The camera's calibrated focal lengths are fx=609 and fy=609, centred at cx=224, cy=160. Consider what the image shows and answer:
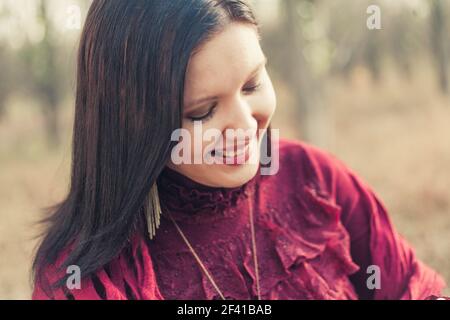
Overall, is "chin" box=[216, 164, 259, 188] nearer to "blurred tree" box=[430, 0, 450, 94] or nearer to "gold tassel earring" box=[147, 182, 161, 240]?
"gold tassel earring" box=[147, 182, 161, 240]

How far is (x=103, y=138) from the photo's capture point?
1.03 m

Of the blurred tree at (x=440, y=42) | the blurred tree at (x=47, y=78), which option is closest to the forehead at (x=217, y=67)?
the blurred tree at (x=440, y=42)

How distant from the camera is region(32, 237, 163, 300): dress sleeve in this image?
1.02 m

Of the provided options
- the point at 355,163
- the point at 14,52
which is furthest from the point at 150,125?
the point at 14,52

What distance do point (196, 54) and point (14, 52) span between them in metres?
4.49

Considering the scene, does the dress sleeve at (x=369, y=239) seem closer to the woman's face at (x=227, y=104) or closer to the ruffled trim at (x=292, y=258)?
the ruffled trim at (x=292, y=258)

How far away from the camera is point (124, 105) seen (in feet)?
3.23

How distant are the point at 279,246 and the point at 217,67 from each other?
1.34ft

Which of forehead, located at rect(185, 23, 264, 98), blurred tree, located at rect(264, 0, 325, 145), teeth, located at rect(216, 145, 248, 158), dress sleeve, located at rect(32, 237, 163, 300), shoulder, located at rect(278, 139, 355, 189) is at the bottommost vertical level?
dress sleeve, located at rect(32, 237, 163, 300)

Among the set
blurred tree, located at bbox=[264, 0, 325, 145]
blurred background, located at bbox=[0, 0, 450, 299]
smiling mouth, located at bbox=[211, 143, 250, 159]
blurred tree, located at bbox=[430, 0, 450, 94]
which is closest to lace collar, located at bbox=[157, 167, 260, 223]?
smiling mouth, located at bbox=[211, 143, 250, 159]

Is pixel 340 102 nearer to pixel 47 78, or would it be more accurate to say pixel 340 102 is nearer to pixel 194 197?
pixel 47 78

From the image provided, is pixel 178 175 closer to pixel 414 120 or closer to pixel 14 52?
pixel 414 120

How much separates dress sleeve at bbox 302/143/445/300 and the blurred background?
146 cm

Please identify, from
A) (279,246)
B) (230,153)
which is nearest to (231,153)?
(230,153)
